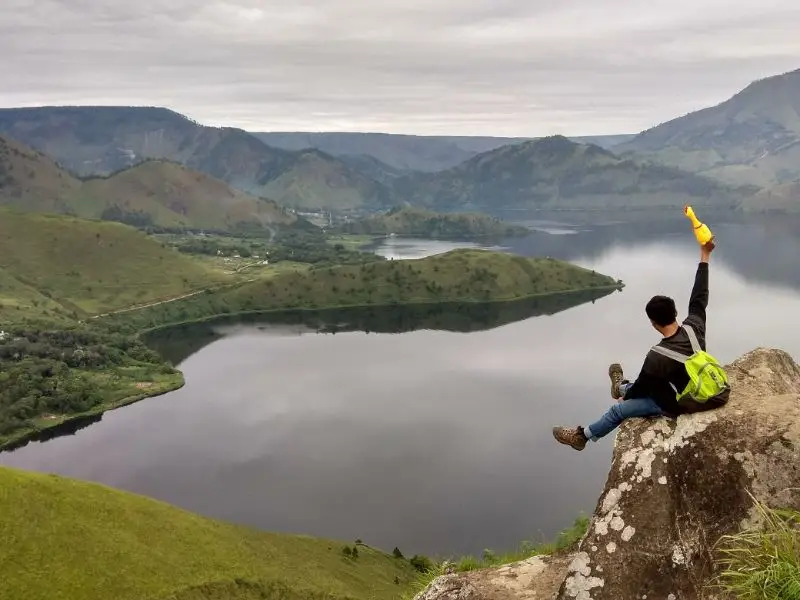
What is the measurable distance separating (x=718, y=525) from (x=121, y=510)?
6311cm

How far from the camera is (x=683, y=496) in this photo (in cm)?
1105

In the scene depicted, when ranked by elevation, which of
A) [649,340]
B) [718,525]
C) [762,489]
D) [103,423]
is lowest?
[103,423]

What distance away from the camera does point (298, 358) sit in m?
184

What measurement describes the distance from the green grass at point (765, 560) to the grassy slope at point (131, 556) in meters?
51.7

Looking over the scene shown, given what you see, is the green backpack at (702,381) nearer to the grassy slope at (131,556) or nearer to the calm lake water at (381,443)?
the grassy slope at (131,556)

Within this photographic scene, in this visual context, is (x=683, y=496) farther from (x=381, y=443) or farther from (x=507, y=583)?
(x=381, y=443)

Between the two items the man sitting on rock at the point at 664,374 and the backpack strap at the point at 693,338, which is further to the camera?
the backpack strap at the point at 693,338

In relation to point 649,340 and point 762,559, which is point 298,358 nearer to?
point 649,340

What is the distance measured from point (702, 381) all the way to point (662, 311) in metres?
1.45

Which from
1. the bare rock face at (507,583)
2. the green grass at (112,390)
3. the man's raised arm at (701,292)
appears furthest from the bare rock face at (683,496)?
the green grass at (112,390)

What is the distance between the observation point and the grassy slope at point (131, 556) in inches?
1982

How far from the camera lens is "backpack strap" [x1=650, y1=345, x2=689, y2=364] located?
1100 cm

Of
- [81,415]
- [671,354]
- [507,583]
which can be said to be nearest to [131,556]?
[507,583]

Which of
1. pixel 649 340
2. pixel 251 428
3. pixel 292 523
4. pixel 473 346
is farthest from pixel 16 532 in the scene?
pixel 649 340
